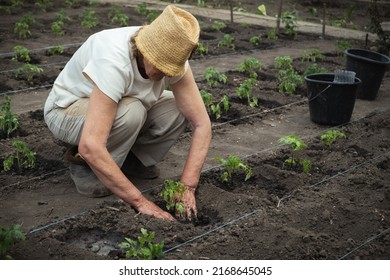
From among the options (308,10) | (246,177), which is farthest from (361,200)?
(308,10)

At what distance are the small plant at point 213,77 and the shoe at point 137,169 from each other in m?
2.45

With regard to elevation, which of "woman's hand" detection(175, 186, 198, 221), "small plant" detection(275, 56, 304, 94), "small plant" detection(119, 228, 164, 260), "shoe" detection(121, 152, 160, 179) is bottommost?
"small plant" detection(275, 56, 304, 94)

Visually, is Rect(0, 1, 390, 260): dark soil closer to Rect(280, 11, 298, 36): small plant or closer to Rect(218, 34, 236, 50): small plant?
Rect(218, 34, 236, 50): small plant

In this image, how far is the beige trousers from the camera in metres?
4.11

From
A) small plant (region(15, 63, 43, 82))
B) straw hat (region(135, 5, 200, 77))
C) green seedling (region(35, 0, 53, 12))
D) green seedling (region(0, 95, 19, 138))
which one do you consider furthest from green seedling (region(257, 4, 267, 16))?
straw hat (region(135, 5, 200, 77))

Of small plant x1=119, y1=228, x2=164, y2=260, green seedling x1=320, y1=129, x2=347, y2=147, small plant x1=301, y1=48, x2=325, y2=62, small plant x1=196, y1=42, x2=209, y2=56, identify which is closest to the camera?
small plant x1=119, y1=228, x2=164, y2=260

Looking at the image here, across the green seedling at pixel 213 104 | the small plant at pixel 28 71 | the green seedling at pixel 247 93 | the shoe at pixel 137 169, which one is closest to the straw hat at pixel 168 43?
the shoe at pixel 137 169

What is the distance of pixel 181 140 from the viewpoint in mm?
5617

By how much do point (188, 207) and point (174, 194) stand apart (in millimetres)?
119

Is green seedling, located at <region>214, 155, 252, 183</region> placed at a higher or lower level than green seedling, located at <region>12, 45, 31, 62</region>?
higher

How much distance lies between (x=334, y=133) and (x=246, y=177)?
1183 millimetres

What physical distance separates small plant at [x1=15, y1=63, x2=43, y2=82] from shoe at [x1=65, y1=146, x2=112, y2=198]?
277cm

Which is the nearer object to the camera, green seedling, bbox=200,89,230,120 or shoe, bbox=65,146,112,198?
shoe, bbox=65,146,112,198

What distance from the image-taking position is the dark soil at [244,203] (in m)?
3.71
